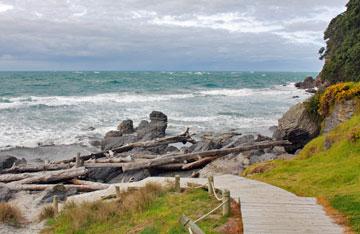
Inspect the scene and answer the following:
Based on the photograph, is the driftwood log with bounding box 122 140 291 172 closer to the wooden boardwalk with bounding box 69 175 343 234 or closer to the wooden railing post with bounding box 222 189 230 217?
the wooden boardwalk with bounding box 69 175 343 234

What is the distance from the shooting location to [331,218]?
10961mm

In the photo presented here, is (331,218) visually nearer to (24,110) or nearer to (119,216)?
(119,216)

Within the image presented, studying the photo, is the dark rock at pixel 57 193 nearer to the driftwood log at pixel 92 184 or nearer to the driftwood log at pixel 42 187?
the driftwood log at pixel 42 187

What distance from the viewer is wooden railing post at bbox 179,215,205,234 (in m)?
9.82

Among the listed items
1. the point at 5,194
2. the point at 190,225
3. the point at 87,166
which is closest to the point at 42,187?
the point at 5,194

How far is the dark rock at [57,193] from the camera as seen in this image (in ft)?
60.6

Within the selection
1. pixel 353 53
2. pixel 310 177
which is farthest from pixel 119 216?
pixel 353 53

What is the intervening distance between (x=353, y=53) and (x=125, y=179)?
61.5 feet

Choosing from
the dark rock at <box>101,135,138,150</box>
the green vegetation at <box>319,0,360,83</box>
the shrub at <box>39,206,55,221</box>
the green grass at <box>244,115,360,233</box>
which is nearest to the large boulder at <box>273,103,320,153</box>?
the green grass at <box>244,115,360,233</box>

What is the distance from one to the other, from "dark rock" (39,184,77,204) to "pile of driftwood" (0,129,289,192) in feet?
1.39

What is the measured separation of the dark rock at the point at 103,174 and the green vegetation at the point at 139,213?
7.39 metres

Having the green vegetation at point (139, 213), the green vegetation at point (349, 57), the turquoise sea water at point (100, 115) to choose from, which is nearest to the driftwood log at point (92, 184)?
the green vegetation at point (139, 213)

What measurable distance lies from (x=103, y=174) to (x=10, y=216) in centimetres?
798

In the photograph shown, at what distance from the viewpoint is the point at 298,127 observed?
2428 cm
